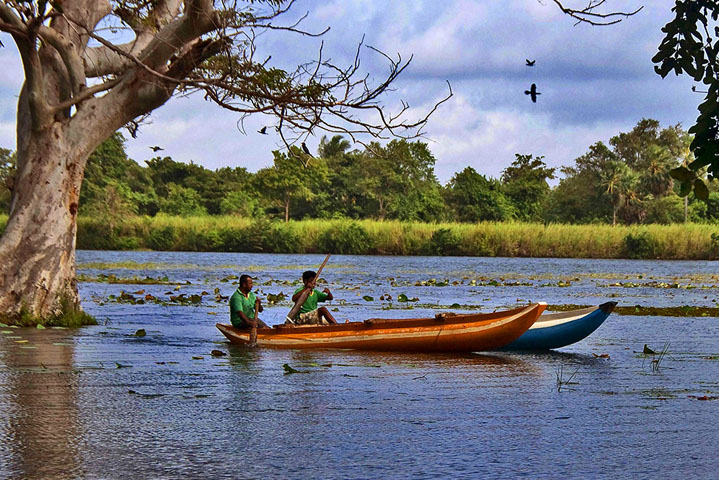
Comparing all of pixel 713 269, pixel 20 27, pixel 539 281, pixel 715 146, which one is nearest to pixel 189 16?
pixel 20 27

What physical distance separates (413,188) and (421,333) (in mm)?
60211

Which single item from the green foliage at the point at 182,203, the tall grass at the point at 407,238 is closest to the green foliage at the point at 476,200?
the tall grass at the point at 407,238

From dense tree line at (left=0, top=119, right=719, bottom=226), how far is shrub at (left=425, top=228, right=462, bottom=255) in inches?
454

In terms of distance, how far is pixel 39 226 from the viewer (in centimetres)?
1702

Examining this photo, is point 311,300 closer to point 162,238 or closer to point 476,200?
point 162,238

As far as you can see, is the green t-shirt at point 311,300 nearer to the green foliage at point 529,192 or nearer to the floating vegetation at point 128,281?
the floating vegetation at point 128,281

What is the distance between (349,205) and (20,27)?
60176mm

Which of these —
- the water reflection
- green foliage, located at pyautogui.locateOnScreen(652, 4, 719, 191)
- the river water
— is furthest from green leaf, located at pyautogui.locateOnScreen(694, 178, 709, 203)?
the water reflection

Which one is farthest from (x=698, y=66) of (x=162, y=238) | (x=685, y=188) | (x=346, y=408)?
(x=162, y=238)

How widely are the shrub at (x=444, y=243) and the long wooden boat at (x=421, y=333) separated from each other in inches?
1795

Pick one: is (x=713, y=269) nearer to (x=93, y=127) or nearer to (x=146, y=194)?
(x=93, y=127)

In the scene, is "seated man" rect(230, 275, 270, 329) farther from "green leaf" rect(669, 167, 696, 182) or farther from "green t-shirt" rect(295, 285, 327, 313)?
"green leaf" rect(669, 167, 696, 182)

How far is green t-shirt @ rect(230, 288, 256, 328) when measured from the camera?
1554cm

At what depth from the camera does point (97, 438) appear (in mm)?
8109
